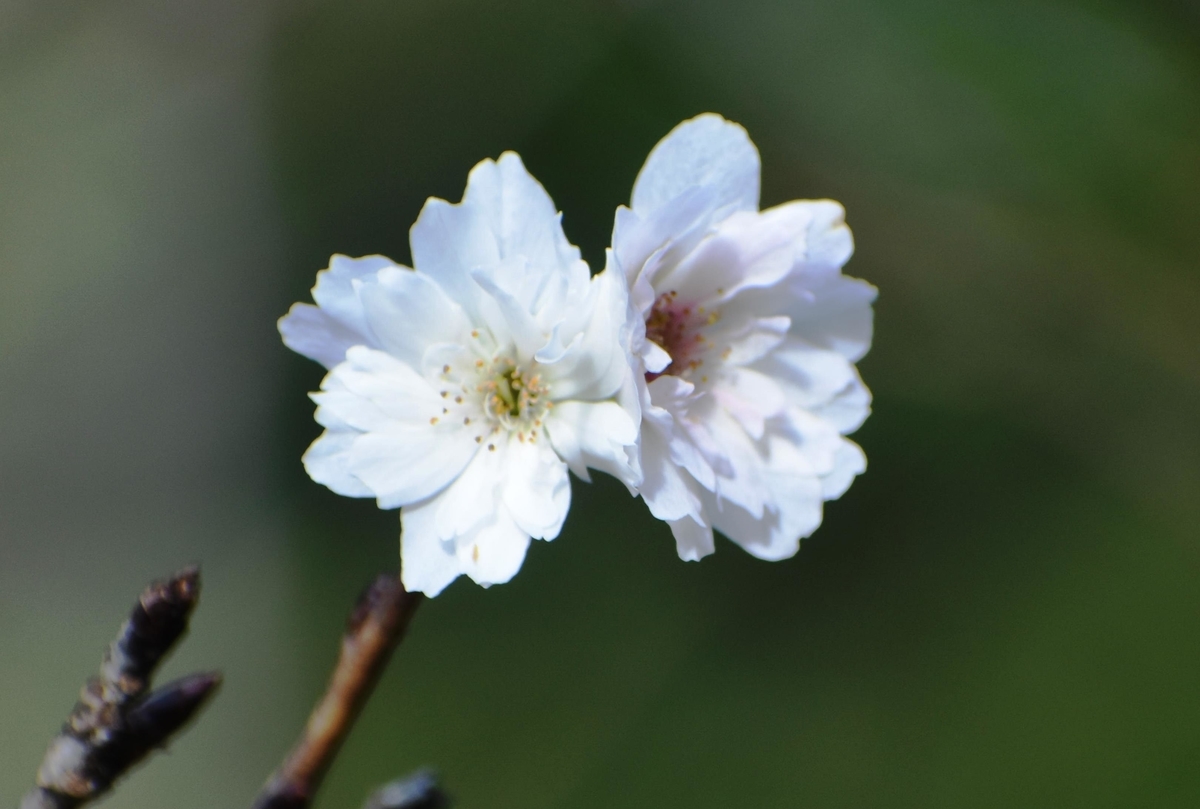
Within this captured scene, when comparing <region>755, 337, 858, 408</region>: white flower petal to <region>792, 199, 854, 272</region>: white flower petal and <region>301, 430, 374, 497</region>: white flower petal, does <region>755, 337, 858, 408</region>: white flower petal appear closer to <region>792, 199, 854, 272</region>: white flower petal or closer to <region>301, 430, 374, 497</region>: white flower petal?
<region>792, 199, 854, 272</region>: white flower petal

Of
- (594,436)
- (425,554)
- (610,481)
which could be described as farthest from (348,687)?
(610,481)

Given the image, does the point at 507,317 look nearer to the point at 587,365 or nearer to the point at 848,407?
the point at 587,365

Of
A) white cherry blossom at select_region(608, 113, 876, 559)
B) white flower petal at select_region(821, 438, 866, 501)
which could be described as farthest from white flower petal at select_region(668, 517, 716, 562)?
white flower petal at select_region(821, 438, 866, 501)

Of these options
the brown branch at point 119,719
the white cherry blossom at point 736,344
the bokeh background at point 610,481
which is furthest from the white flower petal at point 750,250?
the bokeh background at point 610,481

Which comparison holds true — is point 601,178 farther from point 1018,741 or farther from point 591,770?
point 1018,741

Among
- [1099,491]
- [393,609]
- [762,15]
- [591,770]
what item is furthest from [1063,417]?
[393,609]
